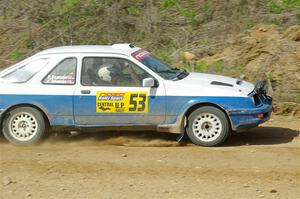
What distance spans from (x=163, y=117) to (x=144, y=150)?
590mm

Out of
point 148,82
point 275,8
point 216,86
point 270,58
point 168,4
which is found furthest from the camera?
point 168,4

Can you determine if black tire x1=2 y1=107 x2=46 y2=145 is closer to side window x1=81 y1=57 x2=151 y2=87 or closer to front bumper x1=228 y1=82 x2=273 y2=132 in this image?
side window x1=81 y1=57 x2=151 y2=87

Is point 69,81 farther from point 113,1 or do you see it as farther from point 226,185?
point 113,1

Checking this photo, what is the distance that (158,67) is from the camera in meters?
9.62

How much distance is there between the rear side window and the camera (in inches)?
371

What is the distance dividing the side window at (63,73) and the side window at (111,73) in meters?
0.16

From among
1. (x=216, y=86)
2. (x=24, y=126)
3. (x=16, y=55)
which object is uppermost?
(x=216, y=86)

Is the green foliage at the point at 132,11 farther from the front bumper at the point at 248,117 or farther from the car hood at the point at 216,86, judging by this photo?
Result: the front bumper at the point at 248,117

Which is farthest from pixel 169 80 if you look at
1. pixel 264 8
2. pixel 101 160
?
pixel 264 8

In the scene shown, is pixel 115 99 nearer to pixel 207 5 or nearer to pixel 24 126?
pixel 24 126

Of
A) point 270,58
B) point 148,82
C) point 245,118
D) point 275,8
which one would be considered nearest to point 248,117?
point 245,118

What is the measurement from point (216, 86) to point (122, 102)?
1.46m

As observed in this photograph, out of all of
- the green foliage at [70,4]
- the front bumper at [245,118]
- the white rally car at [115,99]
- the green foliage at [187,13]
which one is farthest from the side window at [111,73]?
the green foliage at [70,4]

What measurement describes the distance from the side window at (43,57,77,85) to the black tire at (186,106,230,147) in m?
1.95
